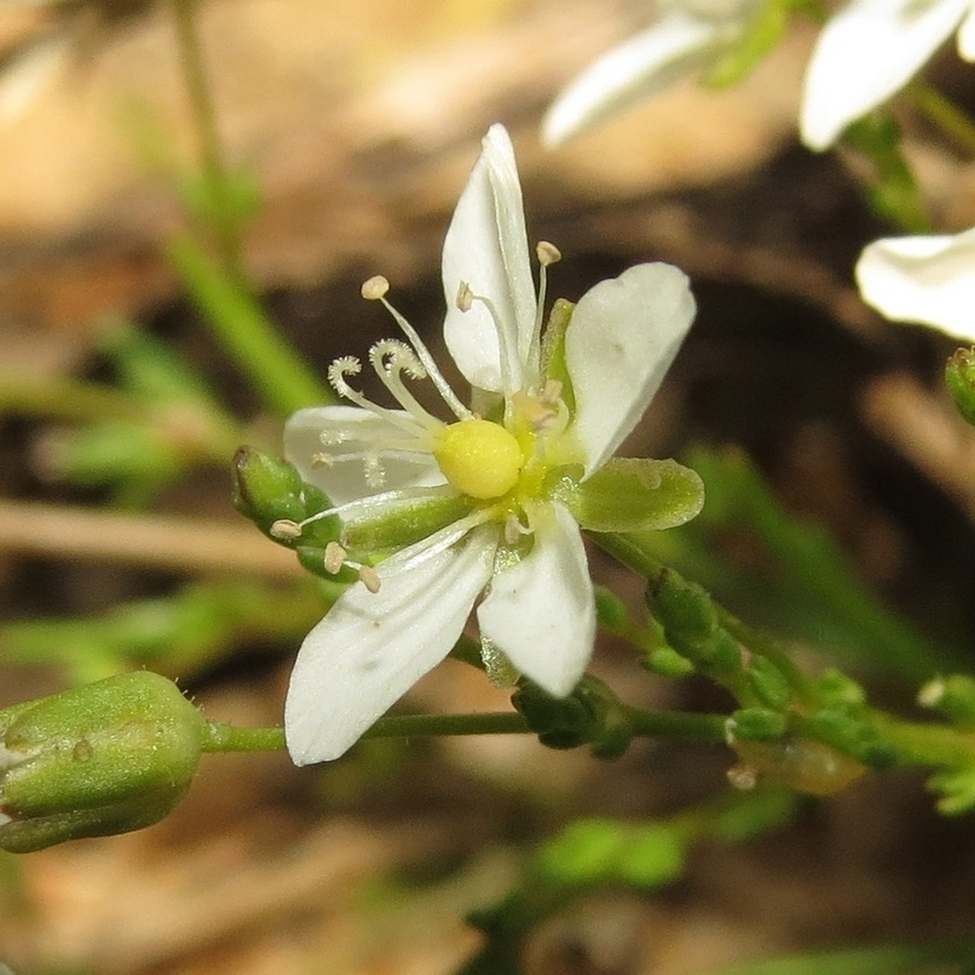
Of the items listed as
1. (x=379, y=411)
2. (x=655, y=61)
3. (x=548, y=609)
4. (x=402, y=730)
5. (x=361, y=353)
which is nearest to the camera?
(x=548, y=609)

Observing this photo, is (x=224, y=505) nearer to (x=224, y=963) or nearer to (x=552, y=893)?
(x=224, y=963)

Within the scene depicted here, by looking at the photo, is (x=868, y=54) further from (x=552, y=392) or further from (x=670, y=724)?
(x=670, y=724)

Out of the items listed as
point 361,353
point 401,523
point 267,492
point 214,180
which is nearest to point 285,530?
point 267,492

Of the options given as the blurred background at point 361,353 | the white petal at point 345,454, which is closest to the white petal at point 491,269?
the white petal at point 345,454

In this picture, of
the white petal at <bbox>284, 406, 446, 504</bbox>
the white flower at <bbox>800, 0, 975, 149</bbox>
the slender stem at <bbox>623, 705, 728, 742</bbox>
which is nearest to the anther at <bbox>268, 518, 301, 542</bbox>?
the white petal at <bbox>284, 406, 446, 504</bbox>

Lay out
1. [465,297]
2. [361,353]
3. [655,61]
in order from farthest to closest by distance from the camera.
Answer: [361,353] → [655,61] → [465,297]

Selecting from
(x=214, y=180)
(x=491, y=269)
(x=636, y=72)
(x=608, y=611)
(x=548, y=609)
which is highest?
(x=214, y=180)
